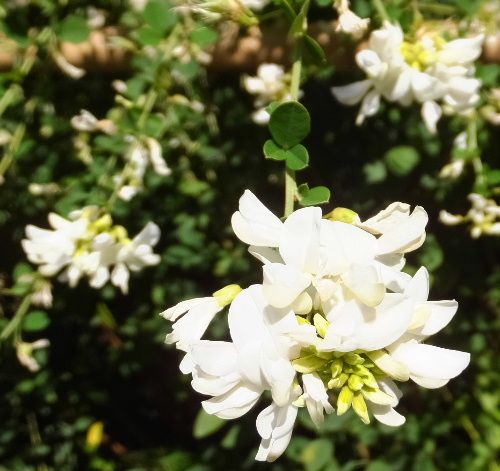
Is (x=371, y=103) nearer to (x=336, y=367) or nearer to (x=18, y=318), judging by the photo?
(x=336, y=367)

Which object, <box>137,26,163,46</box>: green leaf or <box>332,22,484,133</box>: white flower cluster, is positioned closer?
<box>332,22,484,133</box>: white flower cluster

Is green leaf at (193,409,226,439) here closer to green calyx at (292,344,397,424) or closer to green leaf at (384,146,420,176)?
green leaf at (384,146,420,176)

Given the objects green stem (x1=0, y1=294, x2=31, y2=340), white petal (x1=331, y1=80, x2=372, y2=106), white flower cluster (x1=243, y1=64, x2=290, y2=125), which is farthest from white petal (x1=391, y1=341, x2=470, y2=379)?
green stem (x1=0, y1=294, x2=31, y2=340)

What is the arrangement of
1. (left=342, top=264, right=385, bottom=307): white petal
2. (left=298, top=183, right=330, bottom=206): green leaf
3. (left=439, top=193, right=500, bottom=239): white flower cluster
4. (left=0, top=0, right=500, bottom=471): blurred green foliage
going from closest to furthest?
1. (left=342, top=264, right=385, bottom=307): white petal
2. (left=298, top=183, right=330, bottom=206): green leaf
3. (left=439, top=193, right=500, bottom=239): white flower cluster
4. (left=0, top=0, right=500, bottom=471): blurred green foliage

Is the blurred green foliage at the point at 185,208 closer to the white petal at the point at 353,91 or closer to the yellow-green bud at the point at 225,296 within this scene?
the white petal at the point at 353,91

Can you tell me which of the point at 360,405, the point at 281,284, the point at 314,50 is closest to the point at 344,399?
the point at 360,405

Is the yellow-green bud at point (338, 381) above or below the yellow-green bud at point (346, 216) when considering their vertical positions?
below

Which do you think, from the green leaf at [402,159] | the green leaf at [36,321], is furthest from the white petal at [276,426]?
the green leaf at [402,159]
